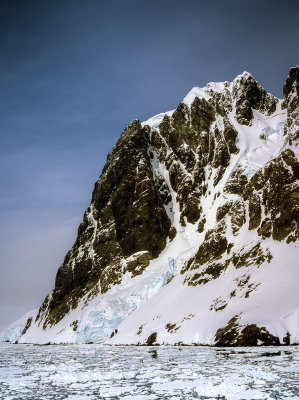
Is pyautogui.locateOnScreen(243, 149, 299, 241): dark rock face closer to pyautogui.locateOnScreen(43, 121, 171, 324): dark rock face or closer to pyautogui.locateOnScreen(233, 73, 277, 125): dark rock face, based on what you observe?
pyautogui.locateOnScreen(43, 121, 171, 324): dark rock face

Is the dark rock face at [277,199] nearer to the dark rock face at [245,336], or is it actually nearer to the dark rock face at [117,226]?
the dark rock face at [245,336]

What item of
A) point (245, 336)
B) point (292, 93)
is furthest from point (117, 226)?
point (245, 336)

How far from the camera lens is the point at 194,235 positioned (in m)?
126

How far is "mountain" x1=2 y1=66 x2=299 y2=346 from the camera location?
60.6m

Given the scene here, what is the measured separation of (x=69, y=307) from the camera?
134 m

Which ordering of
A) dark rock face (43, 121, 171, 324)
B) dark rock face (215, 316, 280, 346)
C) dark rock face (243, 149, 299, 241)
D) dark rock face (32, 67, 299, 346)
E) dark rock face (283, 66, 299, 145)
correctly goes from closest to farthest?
dark rock face (215, 316, 280, 346), dark rock face (243, 149, 299, 241), dark rock face (283, 66, 299, 145), dark rock face (32, 67, 299, 346), dark rock face (43, 121, 171, 324)

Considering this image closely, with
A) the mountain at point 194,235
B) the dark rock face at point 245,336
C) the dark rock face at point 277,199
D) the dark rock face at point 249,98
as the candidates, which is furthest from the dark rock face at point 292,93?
the dark rock face at point 245,336

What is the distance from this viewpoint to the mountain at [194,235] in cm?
6062

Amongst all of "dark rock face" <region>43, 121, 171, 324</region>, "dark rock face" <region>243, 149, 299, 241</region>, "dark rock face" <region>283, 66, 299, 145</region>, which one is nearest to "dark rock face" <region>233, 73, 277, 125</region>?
"dark rock face" <region>283, 66, 299, 145</region>

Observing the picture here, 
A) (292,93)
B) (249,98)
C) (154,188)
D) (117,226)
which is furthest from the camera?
(249,98)

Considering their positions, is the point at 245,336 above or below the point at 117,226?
below

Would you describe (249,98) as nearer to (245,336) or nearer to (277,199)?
(277,199)

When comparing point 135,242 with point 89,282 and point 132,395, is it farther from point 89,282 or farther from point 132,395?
point 132,395

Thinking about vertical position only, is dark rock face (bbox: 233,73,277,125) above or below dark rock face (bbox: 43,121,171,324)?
above
